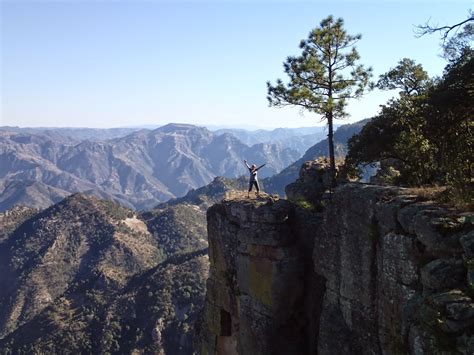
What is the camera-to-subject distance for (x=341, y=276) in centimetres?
1780

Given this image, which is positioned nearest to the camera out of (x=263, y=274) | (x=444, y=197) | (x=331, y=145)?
(x=444, y=197)

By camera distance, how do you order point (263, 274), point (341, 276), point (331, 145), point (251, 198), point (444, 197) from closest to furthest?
point (444, 197) → point (341, 276) → point (263, 274) → point (251, 198) → point (331, 145)

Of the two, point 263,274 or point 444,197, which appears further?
Result: point 263,274

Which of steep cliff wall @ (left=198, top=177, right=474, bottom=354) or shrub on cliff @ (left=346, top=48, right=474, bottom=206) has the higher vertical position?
shrub on cliff @ (left=346, top=48, right=474, bottom=206)

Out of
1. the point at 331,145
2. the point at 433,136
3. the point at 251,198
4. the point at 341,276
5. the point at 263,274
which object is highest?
the point at 433,136

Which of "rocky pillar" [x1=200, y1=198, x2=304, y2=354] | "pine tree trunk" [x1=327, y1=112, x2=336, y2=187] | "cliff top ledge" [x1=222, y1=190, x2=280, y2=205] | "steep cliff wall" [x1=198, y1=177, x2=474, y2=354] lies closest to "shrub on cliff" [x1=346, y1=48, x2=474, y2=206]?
"pine tree trunk" [x1=327, y1=112, x2=336, y2=187]

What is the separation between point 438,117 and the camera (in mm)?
20250

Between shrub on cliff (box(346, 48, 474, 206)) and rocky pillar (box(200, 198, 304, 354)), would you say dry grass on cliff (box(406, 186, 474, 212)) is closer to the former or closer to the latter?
shrub on cliff (box(346, 48, 474, 206))

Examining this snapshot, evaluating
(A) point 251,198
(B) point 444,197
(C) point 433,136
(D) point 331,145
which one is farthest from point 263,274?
(B) point 444,197

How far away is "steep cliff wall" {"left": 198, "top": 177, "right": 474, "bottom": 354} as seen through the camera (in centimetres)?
1135

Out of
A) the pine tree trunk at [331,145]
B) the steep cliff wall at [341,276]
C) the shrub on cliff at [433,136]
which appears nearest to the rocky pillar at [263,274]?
the steep cliff wall at [341,276]

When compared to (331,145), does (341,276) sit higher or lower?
lower

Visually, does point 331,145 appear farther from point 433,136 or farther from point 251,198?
point 433,136

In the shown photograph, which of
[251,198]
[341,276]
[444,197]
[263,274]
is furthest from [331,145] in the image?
[444,197]
